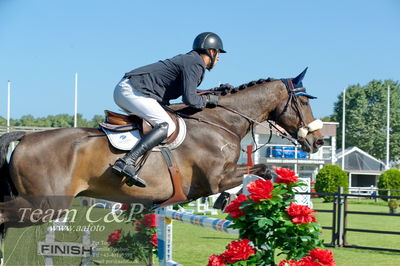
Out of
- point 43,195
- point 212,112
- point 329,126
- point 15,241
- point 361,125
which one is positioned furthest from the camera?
point 361,125

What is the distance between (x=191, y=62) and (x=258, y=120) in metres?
1.15

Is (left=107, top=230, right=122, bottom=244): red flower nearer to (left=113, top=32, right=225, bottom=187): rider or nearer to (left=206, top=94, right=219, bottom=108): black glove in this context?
(left=113, top=32, right=225, bottom=187): rider

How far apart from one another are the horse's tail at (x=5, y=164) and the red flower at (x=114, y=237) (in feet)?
3.71

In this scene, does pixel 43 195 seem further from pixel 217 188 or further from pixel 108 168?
pixel 217 188

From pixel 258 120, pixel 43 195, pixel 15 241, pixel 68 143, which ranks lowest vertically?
pixel 15 241

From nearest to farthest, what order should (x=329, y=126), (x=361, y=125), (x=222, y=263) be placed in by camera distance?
(x=222, y=263), (x=329, y=126), (x=361, y=125)

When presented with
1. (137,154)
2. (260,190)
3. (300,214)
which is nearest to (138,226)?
(137,154)

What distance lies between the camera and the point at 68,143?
206 inches

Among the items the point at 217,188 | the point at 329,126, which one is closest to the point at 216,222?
the point at 217,188

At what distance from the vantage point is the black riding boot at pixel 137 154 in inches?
200

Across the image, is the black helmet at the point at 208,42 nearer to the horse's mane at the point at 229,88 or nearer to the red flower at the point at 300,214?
the horse's mane at the point at 229,88

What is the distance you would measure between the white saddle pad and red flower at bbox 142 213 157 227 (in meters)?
1.63

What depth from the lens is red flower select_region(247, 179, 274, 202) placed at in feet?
14.3

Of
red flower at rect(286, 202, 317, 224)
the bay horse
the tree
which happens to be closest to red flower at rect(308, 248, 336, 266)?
red flower at rect(286, 202, 317, 224)
